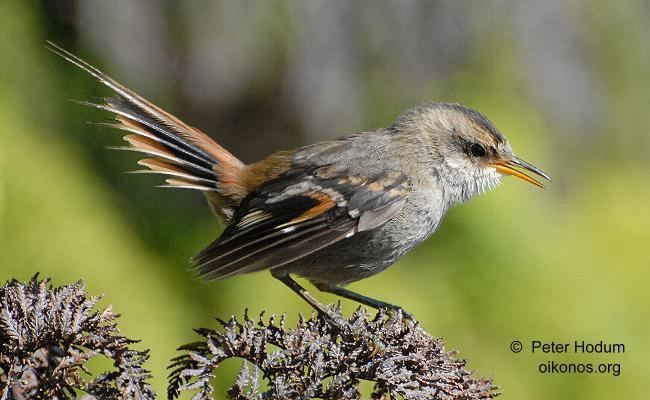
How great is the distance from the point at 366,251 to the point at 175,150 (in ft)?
2.75

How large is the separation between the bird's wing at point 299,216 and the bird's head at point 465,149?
29cm

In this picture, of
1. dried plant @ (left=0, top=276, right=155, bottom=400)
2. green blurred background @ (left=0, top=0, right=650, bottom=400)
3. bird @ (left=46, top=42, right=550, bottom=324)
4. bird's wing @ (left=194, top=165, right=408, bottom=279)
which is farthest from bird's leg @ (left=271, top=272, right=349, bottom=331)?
green blurred background @ (left=0, top=0, right=650, bottom=400)

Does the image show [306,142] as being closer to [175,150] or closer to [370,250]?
[175,150]

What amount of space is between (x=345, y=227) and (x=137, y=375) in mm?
1492

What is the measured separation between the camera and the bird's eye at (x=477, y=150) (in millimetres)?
3709

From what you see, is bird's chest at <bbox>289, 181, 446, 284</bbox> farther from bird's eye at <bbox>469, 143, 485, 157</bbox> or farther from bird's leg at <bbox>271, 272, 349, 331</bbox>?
bird's eye at <bbox>469, 143, 485, 157</bbox>

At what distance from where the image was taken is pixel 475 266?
5.29 m

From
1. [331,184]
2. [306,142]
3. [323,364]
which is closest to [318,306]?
[331,184]

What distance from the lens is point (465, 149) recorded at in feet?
12.2

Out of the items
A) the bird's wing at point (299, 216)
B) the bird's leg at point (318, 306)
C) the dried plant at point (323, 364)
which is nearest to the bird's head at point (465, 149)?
the bird's wing at point (299, 216)

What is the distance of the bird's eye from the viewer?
3709mm

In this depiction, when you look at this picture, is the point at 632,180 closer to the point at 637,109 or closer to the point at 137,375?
the point at 637,109

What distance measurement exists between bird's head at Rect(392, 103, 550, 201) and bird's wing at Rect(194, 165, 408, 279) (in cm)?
29

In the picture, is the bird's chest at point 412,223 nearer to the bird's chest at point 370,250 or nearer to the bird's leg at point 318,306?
the bird's chest at point 370,250
